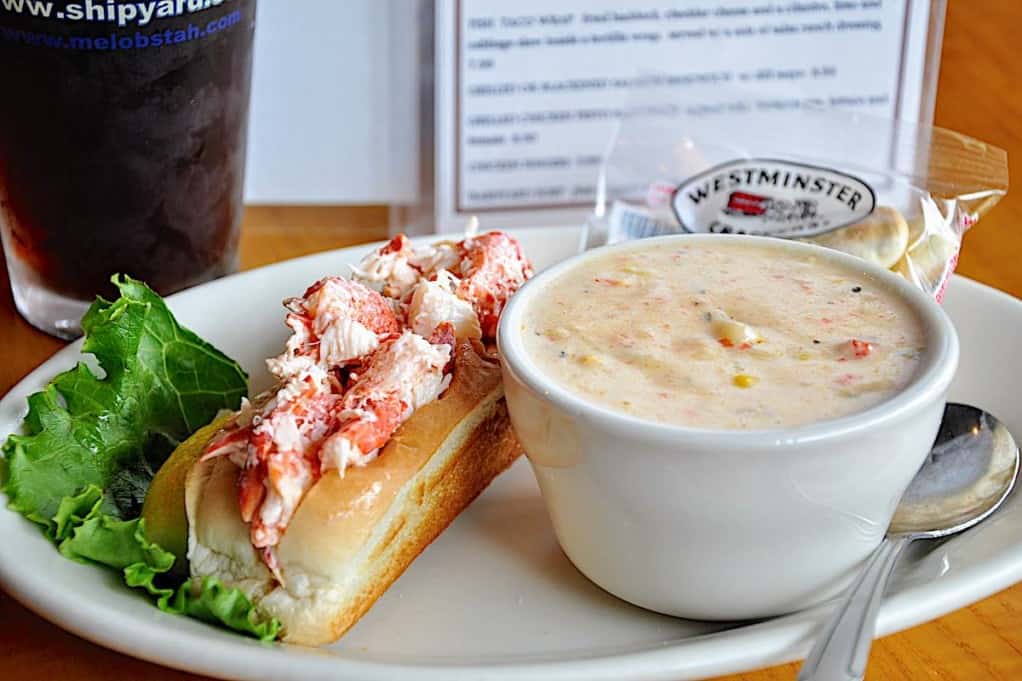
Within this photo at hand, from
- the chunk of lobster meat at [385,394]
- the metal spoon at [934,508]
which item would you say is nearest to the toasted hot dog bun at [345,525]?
the chunk of lobster meat at [385,394]

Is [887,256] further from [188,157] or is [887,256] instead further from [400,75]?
[188,157]

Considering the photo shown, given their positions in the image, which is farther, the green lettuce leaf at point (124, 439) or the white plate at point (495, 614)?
the green lettuce leaf at point (124, 439)

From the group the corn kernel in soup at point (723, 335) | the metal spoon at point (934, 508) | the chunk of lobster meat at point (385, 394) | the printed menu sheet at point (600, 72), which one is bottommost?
the metal spoon at point (934, 508)

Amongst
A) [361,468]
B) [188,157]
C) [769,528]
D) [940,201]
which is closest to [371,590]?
[361,468]

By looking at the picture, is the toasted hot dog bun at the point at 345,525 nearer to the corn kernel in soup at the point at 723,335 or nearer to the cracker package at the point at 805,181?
the corn kernel in soup at the point at 723,335

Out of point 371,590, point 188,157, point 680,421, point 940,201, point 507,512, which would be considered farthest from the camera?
point 940,201
